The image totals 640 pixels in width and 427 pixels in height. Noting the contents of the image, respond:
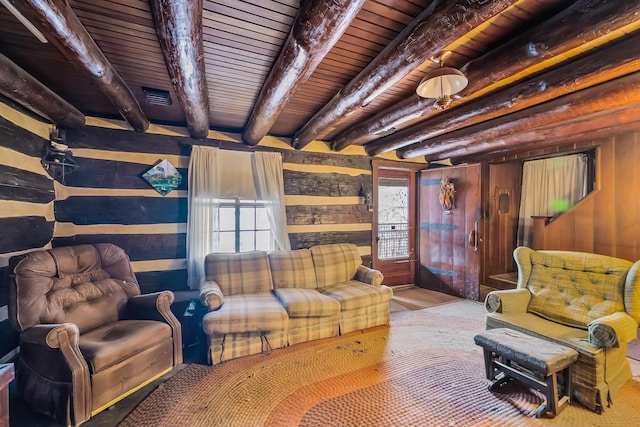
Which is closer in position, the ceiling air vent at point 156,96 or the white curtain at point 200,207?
the ceiling air vent at point 156,96

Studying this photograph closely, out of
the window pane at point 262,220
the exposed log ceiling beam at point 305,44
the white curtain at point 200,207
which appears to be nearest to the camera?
the exposed log ceiling beam at point 305,44

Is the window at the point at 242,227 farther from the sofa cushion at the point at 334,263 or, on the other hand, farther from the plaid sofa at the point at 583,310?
the plaid sofa at the point at 583,310

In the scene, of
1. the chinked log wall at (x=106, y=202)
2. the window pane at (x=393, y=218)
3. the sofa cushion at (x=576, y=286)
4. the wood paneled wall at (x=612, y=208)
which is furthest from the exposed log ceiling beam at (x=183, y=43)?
the wood paneled wall at (x=612, y=208)

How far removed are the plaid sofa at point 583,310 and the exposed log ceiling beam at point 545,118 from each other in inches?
53.0

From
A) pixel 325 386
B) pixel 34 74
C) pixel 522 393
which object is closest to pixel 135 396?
pixel 325 386

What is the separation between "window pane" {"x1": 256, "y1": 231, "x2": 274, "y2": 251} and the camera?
4117 millimetres

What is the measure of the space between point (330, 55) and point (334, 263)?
8.50 feet

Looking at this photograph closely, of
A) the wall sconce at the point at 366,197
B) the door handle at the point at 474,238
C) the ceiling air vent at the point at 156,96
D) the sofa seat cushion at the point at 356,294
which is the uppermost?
the ceiling air vent at the point at 156,96

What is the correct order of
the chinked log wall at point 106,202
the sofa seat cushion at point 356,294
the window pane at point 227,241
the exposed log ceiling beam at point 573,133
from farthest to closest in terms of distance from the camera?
the window pane at point 227,241
the sofa seat cushion at point 356,294
the exposed log ceiling beam at point 573,133
the chinked log wall at point 106,202

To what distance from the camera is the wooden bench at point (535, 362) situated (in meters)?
1.88

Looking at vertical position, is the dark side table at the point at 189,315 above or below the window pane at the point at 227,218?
below

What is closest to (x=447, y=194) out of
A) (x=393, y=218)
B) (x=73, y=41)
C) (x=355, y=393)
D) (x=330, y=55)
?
(x=393, y=218)

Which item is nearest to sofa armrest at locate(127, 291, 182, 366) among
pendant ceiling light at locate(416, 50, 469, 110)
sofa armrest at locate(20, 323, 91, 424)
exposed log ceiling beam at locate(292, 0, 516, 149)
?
sofa armrest at locate(20, 323, 91, 424)

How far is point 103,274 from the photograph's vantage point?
277 cm
